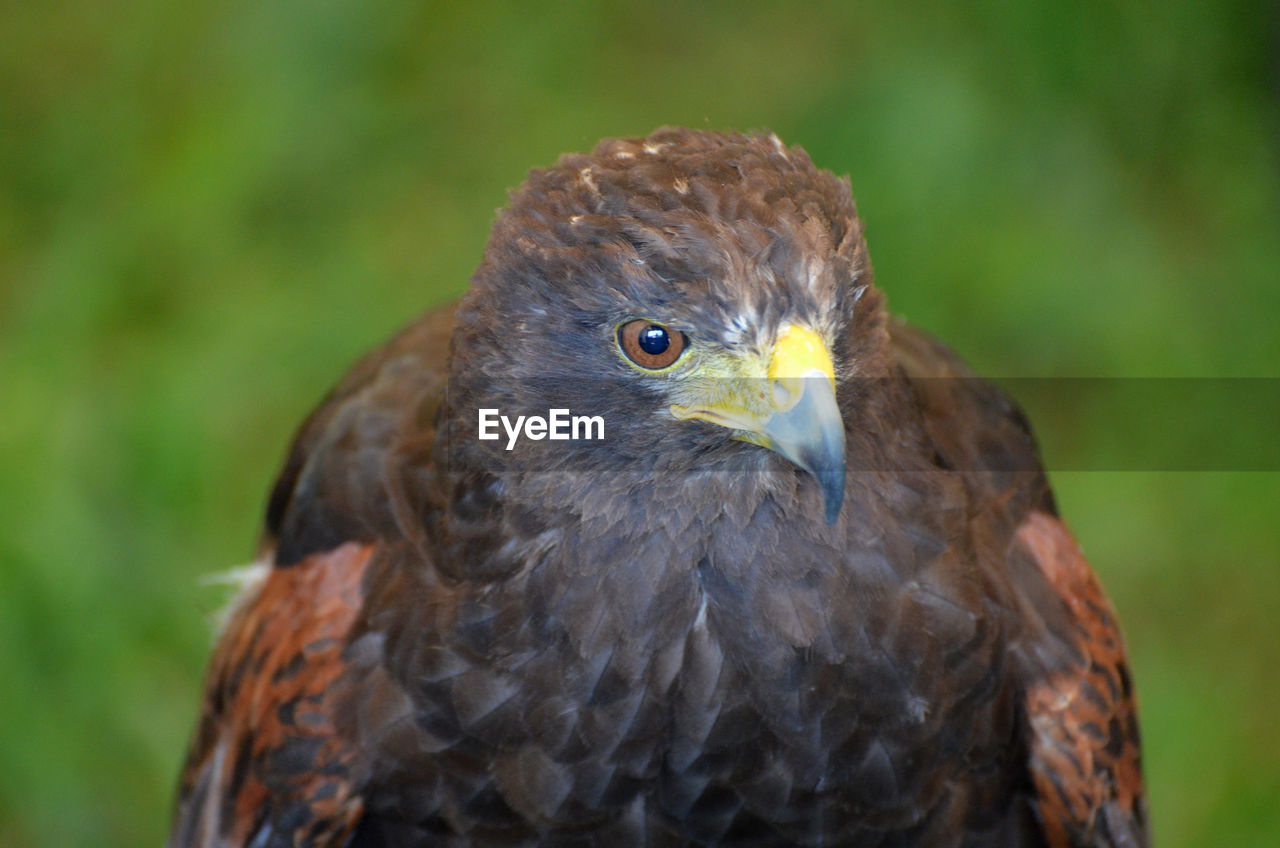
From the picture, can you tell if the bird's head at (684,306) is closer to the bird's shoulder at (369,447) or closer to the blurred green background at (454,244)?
the bird's shoulder at (369,447)

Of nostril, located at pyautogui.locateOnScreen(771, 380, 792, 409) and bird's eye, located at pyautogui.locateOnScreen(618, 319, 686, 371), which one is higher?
bird's eye, located at pyautogui.locateOnScreen(618, 319, 686, 371)

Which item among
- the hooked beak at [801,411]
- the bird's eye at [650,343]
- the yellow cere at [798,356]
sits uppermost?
the bird's eye at [650,343]

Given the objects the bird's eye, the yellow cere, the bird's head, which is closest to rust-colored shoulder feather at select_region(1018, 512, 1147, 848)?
the bird's head

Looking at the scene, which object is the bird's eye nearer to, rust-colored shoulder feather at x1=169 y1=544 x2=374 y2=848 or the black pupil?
the black pupil

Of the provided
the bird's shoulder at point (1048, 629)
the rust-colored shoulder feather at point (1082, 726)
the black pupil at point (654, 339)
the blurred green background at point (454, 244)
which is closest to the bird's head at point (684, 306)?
the black pupil at point (654, 339)

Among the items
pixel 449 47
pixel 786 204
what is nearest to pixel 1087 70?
pixel 449 47

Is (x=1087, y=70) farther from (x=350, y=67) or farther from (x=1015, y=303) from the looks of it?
(x=350, y=67)

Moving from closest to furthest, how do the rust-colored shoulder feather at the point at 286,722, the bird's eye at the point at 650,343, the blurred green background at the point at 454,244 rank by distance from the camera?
the bird's eye at the point at 650,343
the rust-colored shoulder feather at the point at 286,722
the blurred green background at the point at 454,244
